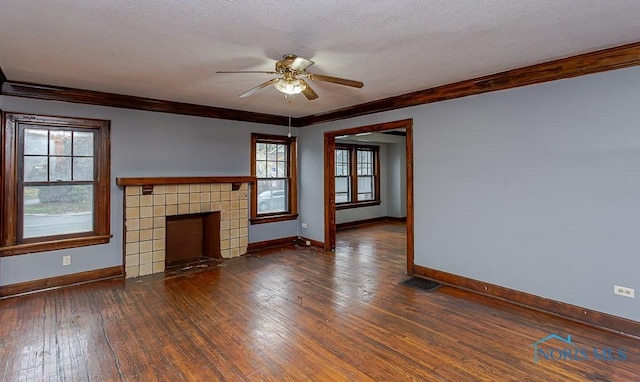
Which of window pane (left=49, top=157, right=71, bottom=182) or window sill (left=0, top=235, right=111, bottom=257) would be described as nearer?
window sill (left=0, top=235, right=111, bottom=257)

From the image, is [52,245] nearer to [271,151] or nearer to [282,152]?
→ [271,151]

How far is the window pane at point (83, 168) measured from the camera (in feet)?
14.3

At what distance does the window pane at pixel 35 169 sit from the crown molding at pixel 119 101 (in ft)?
2.52

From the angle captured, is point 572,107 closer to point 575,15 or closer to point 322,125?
point 575,15

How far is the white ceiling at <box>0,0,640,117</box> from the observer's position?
7.14 feet

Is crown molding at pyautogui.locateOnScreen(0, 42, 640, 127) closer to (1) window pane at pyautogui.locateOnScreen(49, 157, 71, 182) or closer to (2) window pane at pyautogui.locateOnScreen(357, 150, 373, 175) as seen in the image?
(1) window pane at pyautogui.locateOnScreen(49, 157, 71, 182)

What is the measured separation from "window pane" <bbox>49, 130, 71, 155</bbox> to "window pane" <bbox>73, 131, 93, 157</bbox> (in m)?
0.06

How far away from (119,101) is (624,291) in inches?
240

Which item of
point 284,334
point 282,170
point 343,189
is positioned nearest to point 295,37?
point 284,334

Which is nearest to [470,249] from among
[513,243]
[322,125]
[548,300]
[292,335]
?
[513,243]

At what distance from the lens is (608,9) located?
7.23ft

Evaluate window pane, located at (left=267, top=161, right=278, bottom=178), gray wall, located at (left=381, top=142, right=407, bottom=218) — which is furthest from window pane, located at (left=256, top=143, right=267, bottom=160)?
gray wall, located at (left=381, top=142, right=407, bottom=218)

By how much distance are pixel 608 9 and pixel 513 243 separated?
231 cm

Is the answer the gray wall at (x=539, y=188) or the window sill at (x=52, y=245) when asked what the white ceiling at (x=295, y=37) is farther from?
the window sill at (x=52, y=245)
